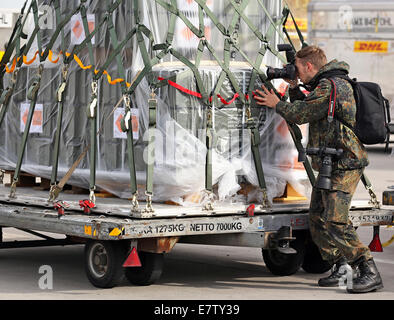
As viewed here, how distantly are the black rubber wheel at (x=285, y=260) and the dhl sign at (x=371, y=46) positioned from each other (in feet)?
52.2

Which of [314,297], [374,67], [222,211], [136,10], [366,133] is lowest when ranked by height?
[314,297]

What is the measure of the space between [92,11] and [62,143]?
4.09 feet

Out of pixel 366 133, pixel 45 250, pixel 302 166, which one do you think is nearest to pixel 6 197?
pixel 45 250

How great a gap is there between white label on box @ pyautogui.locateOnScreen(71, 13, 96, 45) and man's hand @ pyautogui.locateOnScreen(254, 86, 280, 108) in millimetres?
1564

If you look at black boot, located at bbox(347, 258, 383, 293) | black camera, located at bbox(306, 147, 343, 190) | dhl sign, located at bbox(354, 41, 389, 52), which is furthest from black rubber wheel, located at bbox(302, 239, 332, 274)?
dhl sign, located at bbox(354, 41, 389, 52)

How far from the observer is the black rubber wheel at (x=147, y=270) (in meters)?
8.70

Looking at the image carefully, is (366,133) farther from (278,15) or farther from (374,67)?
(374,67)

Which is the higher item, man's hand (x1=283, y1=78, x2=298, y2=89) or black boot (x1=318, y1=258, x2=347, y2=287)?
man's hand (x1=283, y1=78, x2=298, y2=89)

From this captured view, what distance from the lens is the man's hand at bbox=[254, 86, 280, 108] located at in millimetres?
9023

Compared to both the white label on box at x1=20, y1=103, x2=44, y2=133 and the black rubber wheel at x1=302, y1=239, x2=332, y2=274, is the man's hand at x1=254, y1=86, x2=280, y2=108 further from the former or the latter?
the white label on box at x1=20, y1=103, x2=44, y2=133

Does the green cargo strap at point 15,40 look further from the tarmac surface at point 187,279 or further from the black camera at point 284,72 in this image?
the black camera at point 284,72

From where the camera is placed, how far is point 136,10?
28.6ft

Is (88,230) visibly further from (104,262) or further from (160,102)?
(160,102)

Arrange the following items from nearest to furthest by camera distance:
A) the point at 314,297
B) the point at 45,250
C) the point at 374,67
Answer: the point at 314,297
the point at 45,250
the point at 374,67
